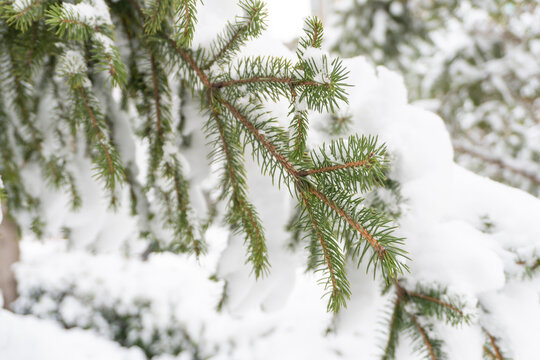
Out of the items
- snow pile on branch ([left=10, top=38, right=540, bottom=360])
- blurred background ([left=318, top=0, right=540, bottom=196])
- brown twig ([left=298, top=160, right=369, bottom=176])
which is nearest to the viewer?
brown twig ([left=298, top=160, right=369, bottom=176])

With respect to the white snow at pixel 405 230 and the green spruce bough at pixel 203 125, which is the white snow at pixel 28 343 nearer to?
the white snow at pixel 405 230

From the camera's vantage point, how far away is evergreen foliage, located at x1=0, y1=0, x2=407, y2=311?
0.54 metres

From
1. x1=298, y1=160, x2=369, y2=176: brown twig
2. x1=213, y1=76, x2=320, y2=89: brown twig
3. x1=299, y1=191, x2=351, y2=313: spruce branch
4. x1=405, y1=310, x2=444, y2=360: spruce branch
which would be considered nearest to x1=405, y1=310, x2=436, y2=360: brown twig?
x1=405, y1=310, x2=444, y2=360: spruce branch

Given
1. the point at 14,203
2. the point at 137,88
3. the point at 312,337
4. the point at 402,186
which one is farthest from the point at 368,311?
the point at 312,337

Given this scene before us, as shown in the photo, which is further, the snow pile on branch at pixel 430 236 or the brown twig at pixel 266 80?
the snow pile on branch at pixel 430 236

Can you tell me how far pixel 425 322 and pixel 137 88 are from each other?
90 cm

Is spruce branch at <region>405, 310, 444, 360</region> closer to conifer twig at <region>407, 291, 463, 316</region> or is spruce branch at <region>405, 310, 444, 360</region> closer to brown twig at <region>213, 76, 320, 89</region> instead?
conifer twig at <region>407, 291, 463, 316</region>

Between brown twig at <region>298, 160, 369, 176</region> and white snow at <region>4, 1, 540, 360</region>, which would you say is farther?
white snow at <region>4, 1, 540, 360</region>

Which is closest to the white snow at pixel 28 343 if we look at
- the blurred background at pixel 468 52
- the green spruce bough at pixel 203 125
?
the green spruce bough at pixel 203 125

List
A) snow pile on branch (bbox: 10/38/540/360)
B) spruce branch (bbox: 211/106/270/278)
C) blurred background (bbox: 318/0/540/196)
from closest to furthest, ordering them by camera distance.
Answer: spruce branch (bbox: 211/106/270/278) < snow pile on branch (bbox: 10/38/540/360) < blurred background (bbox: 318/0/540/196)

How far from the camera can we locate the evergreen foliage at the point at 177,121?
54 cm

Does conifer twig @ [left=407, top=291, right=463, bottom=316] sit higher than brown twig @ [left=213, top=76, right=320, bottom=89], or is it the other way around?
brown twig @ [left=213, top=76, right=320, bottom=89]

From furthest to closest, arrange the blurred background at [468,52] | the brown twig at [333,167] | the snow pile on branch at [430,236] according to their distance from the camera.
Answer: the blurred background at [468,52]
the snow pile on branch at [430,236]
the brown twig at [333,167]

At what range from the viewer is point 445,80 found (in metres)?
3.63
